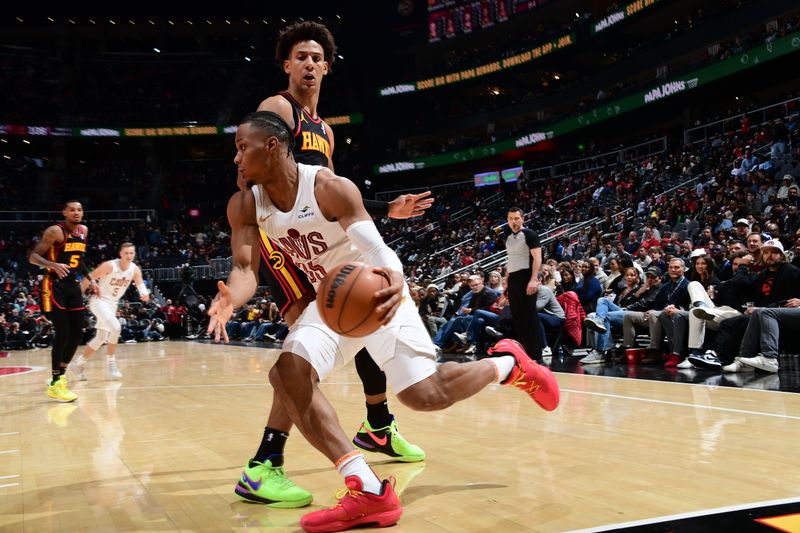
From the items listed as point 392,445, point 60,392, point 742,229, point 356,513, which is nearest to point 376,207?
point 392,445

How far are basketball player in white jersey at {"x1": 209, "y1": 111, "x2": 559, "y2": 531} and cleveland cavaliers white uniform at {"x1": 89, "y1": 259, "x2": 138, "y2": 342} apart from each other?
6672 millimetres

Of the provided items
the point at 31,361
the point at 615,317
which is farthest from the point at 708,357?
the point at 31,361

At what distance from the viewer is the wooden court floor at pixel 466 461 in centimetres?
257

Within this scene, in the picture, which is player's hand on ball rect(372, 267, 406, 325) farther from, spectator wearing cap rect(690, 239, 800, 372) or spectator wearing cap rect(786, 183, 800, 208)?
spectator wearing cap rect(786, 183, 800, 208)

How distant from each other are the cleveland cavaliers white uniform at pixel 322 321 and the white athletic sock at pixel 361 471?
0.35 metres

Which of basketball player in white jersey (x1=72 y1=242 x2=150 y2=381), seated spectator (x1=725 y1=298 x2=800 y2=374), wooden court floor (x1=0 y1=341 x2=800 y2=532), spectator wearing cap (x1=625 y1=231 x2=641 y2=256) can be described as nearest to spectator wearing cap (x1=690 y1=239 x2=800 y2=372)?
seated spectator (x1=725 y1=298 x2=800 y2=374)

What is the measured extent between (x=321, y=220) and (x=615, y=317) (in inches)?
257

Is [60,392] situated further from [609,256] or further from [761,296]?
[609,256]

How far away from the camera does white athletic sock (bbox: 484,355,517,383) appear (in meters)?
3.23

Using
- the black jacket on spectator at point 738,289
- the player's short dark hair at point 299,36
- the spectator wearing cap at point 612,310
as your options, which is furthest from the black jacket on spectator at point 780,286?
the player's short dark hair at point 299,36

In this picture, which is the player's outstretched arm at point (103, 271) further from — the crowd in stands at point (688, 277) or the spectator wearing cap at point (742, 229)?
the spectator wearing cap at point (742, 229)

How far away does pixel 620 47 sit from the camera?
1209 inches

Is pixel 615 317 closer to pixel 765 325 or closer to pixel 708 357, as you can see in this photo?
pixel 708 357

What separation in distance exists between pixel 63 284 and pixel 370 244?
5.72m
